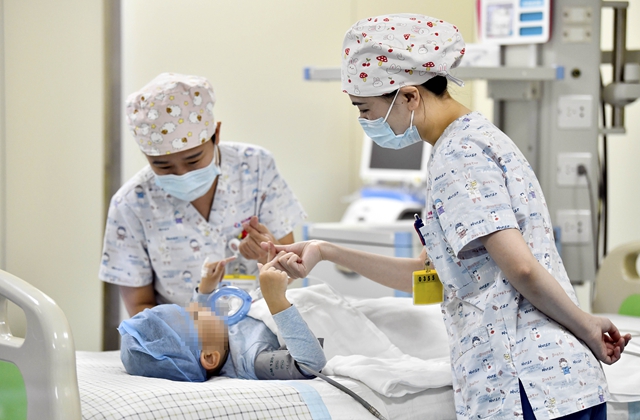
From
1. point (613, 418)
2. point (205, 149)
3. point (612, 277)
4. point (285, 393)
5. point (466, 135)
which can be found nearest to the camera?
point (466, 135)

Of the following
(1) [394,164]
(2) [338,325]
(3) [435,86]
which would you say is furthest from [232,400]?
(1) [394,164]

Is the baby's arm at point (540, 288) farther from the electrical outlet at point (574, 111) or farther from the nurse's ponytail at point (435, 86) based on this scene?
the electrical outlet at point (574, 111)

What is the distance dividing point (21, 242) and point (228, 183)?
150 centimetres

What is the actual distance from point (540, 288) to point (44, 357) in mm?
856

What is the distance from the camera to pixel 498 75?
9.39 ft

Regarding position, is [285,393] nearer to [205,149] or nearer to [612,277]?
[205,149]

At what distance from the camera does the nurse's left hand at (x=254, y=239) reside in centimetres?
205

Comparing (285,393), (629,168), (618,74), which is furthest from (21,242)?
(629,168)

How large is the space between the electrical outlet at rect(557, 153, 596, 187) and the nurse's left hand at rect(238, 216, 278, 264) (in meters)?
1.47

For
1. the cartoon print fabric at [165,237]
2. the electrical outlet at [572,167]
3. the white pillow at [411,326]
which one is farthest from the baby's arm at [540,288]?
the electrical outlet at [572,167]

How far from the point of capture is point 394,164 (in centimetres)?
398

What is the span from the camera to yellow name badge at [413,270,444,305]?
4.95 ft

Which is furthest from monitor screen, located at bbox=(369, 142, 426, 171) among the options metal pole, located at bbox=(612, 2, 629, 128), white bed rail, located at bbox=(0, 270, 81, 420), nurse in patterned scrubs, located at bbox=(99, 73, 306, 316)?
white bed rail, located at bbox=(0, 270, 81, 420)

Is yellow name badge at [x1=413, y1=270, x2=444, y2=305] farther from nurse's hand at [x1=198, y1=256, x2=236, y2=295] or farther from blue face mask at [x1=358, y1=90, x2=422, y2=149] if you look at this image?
nurse's hand at [x1=198, y1=256, x2=236, y2=295]
